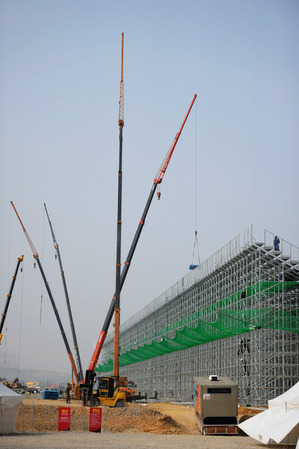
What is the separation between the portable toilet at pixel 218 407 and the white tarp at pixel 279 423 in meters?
Answer: 4.49

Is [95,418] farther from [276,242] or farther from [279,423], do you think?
[276,242]

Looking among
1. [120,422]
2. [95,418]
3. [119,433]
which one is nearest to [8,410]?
[95,418]

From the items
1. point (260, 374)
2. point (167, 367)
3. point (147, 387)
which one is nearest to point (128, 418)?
point (260, 374)

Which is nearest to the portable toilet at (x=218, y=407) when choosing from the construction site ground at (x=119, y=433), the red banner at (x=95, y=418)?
the construction site ground at (x=119, y=433)

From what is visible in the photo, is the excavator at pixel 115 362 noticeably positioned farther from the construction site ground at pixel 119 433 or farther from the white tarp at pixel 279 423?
the white tarp at pixel 279 423

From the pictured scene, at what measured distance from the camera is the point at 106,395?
36875 millimetres

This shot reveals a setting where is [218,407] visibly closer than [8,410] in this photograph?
No

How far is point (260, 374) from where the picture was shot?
144ft

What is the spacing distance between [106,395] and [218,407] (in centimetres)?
1157

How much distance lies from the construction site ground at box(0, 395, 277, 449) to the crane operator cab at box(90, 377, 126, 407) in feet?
2.64

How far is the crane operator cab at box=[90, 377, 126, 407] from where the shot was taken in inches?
1436

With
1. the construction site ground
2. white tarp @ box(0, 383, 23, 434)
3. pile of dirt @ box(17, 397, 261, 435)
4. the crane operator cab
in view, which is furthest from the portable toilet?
the crane operator cab

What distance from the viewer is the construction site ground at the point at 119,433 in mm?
22453

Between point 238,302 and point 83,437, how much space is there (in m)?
26.6
